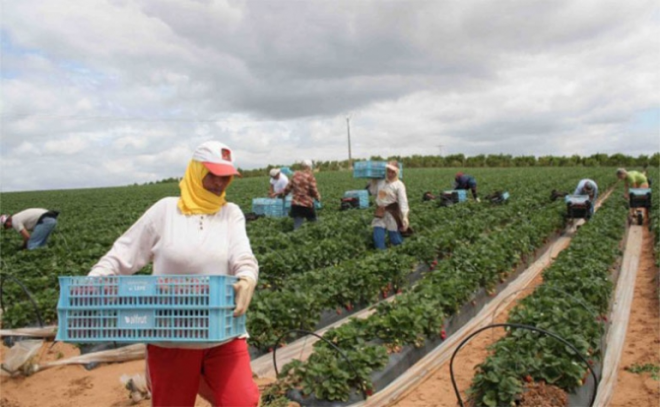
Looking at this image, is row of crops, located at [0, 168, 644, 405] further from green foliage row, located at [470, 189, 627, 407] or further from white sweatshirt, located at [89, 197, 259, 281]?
white sweatshirt, located at [89, 197, 259, 281]

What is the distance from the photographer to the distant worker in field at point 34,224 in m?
10.7

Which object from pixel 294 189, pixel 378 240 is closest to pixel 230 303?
pixel 378 240

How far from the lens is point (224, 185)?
2.86 m

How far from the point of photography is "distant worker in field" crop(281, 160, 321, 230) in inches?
439

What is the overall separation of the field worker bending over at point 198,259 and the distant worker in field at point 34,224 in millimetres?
9407

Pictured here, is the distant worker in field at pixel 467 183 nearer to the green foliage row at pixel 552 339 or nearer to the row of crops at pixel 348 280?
the row of crops at pixel 348 280

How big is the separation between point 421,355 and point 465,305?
1650mm

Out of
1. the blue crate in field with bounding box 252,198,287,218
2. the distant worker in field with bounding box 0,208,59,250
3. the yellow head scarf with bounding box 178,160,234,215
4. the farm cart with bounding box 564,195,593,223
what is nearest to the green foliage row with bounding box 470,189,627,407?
the yellow head scarf with bounding box 178,160,234,215

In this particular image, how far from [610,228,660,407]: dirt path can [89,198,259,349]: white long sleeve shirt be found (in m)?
3.81

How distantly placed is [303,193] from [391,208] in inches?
108

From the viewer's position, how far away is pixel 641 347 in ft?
19.4

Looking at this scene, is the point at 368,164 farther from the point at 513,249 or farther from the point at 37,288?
the point at 37,288

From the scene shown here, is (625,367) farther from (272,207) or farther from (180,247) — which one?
(272,207)

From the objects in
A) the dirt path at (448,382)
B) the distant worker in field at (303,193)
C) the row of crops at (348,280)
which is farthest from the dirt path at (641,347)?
the distant worker in field at (303,193)
